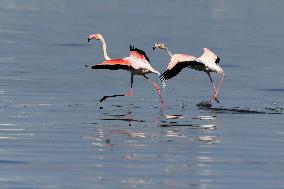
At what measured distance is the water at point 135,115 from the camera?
14461 mm

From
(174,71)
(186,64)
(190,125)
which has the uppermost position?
(186,64)

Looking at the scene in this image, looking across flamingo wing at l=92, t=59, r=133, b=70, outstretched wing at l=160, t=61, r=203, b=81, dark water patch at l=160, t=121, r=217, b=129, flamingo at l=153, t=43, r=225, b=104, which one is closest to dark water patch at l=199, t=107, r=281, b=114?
flamingo at l=153, t=43, r=225, b=104

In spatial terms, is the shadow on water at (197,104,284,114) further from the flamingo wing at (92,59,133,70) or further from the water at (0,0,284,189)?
the flamingo wing at (92,59,133,70)

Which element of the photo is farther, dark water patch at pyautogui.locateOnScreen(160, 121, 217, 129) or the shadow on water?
the shadow on water

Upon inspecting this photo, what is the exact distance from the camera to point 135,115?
20.8 meters

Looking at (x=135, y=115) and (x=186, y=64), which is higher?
(x=186, y=64)

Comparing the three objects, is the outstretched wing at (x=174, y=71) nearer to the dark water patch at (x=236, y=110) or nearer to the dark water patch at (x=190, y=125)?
the dark water patch at (x=236, y=110)

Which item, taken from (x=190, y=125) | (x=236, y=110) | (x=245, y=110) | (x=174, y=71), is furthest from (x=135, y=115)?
(x=174, y=71)

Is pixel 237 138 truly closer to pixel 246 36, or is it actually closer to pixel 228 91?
pixel 228 91

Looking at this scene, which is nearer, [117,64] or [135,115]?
[135,115]

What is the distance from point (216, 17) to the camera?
169 ft

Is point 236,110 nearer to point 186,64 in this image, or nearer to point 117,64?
point 186,64

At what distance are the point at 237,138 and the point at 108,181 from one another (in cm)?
450

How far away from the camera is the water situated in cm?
1446
